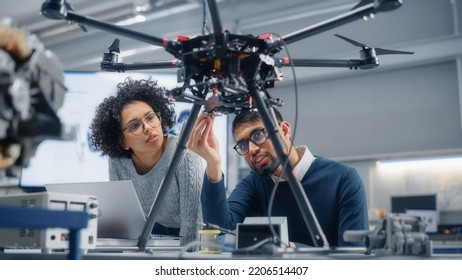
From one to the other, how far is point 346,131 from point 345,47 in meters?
0.57

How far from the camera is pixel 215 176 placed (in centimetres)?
116

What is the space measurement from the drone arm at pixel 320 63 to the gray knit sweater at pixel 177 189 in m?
0.48

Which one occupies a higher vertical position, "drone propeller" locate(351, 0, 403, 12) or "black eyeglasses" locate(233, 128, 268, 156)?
"drone propeller" locate(351, 0, 403, 12)

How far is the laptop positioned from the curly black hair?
522mm

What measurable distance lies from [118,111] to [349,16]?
1108 mm

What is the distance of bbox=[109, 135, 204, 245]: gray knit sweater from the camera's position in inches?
52.7

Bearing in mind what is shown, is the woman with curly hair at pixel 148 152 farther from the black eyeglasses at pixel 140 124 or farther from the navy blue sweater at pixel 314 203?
the navy blue sweater at pixel 314 203

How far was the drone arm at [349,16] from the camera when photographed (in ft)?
2.27

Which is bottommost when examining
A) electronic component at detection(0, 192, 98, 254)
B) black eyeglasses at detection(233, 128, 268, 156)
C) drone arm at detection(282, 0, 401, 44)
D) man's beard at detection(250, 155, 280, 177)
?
electronic component at detection(0, 192, 98, 254)

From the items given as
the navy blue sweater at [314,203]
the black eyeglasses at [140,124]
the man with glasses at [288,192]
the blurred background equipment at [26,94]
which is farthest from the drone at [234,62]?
the black eyeglasses at [140,124]

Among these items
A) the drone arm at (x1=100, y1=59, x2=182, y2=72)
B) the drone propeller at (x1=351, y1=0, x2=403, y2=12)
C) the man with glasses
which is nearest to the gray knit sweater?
the man with glasses

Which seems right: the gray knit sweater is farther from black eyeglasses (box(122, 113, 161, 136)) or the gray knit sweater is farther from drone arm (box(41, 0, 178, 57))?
drone arm (box(41, 0, 178, 57))
